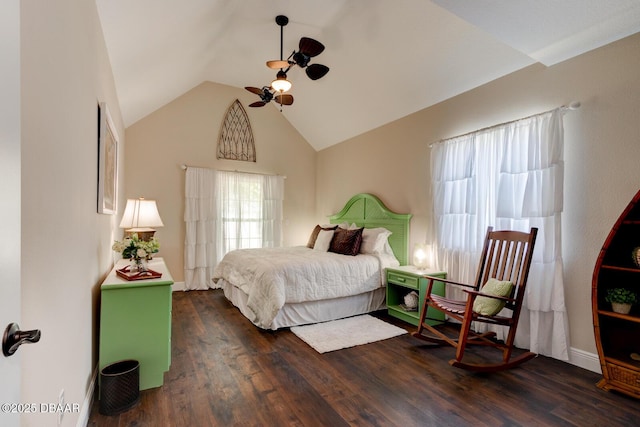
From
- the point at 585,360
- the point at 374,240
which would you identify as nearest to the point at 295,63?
the point at 374,240

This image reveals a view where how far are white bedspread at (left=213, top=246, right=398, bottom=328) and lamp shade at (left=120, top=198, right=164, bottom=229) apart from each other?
1151 mm

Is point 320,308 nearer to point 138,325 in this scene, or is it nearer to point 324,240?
point 324,240

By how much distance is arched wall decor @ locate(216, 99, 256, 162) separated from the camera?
5469 mm

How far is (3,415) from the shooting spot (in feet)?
2.07

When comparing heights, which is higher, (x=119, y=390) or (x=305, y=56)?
(x=305, y=56)

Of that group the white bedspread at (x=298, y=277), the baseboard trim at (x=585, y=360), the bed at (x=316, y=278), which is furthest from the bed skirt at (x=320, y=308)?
the baseboard trim at (x=585, y=360)

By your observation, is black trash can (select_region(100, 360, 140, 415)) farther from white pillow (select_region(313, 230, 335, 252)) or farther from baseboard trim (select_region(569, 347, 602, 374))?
baseboard trim (select_region(569, 347, 602, 374))

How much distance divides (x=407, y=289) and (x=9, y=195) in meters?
3.86

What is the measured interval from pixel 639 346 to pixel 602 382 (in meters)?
0.38

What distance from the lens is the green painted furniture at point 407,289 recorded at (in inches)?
135

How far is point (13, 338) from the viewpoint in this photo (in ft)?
2.22

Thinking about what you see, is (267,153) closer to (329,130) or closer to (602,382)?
(329,130)

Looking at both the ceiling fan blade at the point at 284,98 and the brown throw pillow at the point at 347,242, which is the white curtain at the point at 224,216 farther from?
the ceiling fan blade at the point at 284,98

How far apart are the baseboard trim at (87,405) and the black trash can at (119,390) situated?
0.07 metres
